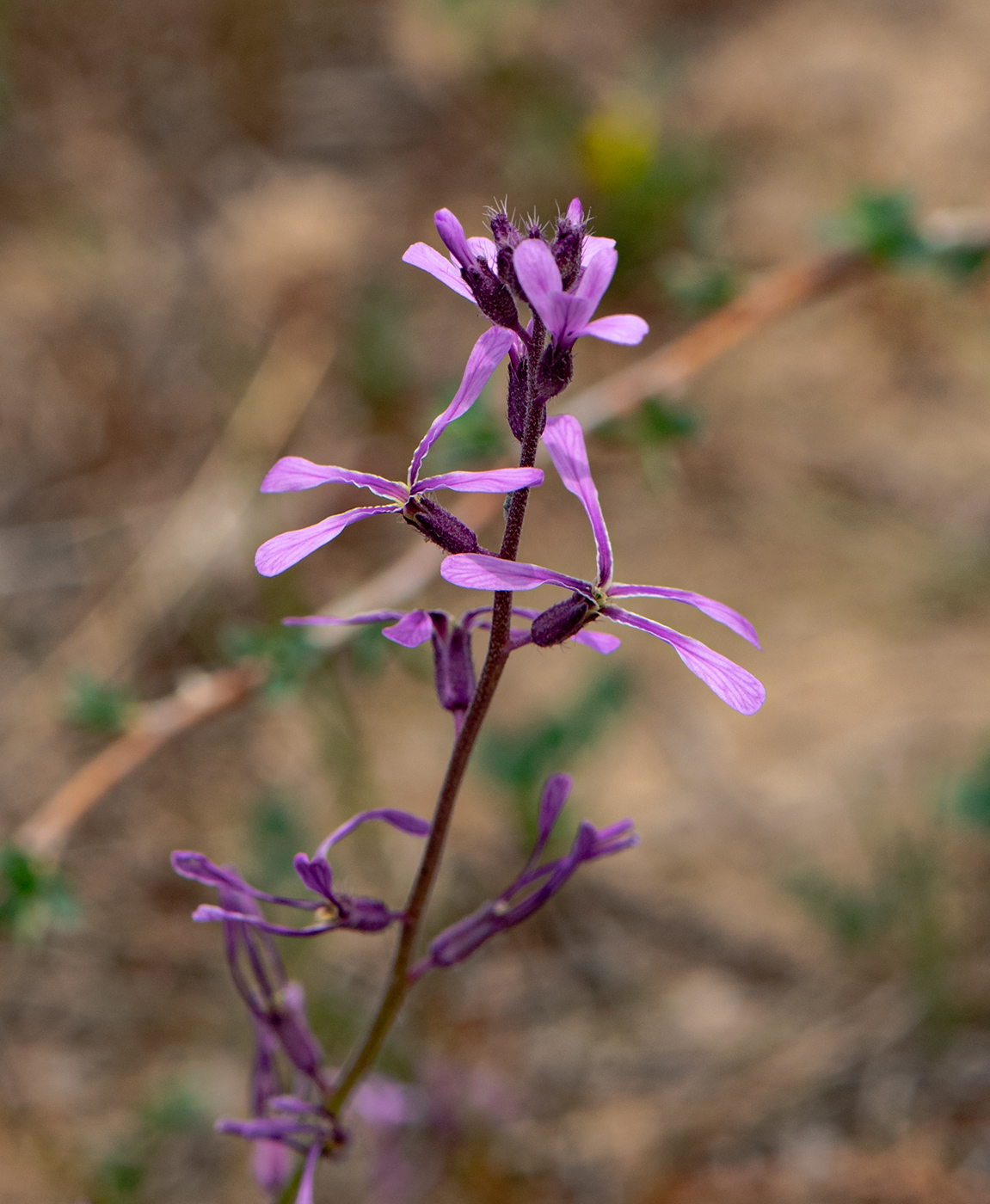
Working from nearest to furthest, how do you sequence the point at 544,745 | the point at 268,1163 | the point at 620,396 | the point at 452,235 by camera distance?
the point at 452,235 < the point at 268,1163 < the point at 620,396 < the point at 544,745

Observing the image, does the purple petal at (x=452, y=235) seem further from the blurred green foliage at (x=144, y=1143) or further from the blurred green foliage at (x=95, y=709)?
the blurred green foliage at (x=144, y=1143)

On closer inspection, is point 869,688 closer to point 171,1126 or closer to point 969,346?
point 969,346

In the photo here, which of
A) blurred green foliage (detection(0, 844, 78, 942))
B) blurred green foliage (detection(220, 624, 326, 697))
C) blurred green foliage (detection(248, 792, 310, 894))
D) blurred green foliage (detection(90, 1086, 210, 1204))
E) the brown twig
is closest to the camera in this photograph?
blurred green foliage (detection(0, 844, 78, 942))

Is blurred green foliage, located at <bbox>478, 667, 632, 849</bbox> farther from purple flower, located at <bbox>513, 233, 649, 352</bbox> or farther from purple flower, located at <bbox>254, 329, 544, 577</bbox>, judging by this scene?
purple flower, located at <bbox>513, 233, 649, 352</bbox>

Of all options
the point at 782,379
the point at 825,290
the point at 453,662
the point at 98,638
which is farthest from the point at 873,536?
the point at 453,662

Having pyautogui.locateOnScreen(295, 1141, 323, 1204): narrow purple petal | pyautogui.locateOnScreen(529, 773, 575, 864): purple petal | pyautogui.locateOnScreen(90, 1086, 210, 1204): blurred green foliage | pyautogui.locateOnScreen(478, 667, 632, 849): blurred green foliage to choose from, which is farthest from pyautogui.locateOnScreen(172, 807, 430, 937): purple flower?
pyautogui.locateOnScreen(478, 667, 632, 849): blurred green foliage

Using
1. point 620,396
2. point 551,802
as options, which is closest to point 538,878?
point 551,802

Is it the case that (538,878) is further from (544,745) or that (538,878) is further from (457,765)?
(544,745)
